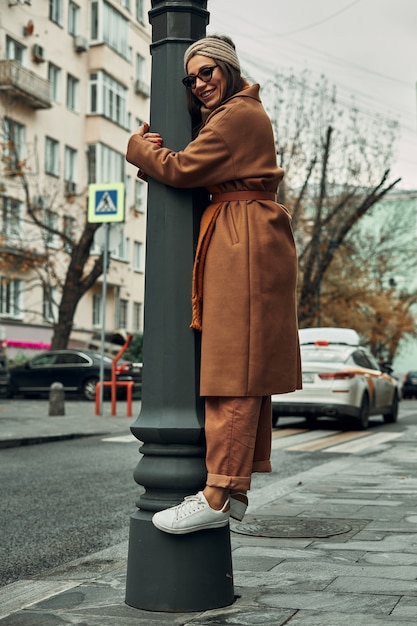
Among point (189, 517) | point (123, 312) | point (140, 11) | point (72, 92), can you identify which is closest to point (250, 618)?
point (189, 517)

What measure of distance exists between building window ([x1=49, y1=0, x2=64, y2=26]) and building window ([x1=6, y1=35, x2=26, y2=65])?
2588mm

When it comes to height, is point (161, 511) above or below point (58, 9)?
below

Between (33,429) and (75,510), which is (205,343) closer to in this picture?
(75,510)

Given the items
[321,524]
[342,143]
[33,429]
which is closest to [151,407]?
[321,524]

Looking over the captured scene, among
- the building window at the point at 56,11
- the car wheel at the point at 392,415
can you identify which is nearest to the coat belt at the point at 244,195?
the car wheel at the point at 392,415

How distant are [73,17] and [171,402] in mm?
43252

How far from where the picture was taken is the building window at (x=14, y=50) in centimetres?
3884

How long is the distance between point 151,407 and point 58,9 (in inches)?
1640

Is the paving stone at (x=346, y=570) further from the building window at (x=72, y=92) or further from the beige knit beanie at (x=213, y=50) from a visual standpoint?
the building window at (x=72, y=92)

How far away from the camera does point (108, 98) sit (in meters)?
46.2

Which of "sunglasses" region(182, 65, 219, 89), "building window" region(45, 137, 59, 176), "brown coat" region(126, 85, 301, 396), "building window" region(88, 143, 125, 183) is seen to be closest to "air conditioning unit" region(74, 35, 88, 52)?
"building window" region(88, 143, 125, 183)

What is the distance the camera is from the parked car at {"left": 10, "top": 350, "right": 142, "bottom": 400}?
90.1 ft

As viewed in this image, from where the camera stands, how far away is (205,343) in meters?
3.74

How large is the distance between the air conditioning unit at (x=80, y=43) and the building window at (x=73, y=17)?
478 millimetres
